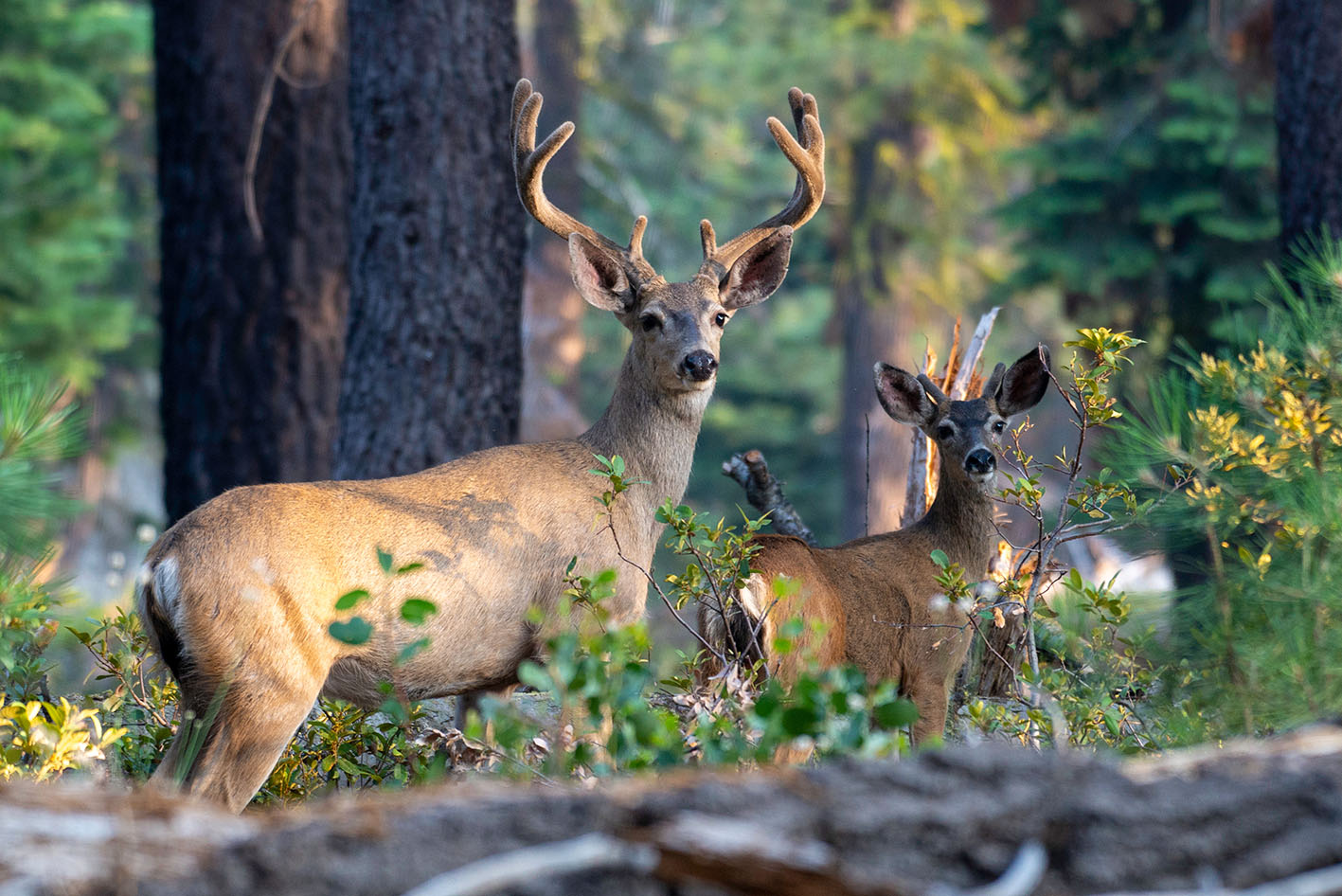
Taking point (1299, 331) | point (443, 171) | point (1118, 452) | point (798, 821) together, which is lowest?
point (798, 821)

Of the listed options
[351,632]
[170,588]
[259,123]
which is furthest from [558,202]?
[351,632]

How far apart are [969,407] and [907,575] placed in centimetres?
84

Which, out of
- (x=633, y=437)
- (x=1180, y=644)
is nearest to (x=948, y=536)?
(x=633, y=437)

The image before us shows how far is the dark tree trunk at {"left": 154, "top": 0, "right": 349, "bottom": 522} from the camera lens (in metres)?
8.69

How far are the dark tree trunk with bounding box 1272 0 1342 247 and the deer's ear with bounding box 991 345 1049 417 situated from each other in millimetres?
2221

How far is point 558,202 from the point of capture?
21484 millimetres

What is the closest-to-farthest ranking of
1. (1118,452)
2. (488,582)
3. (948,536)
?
(1118,452), (488,582), (948,536)

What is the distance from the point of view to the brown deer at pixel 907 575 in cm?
516

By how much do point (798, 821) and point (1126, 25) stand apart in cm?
1567

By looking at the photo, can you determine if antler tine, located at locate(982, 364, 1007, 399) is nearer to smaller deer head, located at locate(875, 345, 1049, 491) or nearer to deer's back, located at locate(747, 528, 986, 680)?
smaller deer head, located at locate(875, 345, 1049, 491)

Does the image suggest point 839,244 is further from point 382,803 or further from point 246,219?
point 382,803

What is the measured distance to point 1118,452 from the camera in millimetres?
4488

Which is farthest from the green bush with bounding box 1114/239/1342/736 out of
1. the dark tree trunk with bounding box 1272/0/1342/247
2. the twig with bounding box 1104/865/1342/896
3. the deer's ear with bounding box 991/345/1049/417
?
the dark tree trunk with bounding box 1272/0/1342/247

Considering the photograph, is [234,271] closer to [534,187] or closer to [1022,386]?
[534,187]
